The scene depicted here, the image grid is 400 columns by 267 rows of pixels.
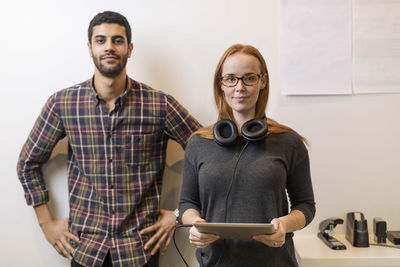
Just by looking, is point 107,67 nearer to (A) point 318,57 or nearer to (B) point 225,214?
(B) point 225,214

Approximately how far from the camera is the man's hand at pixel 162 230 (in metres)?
1.81

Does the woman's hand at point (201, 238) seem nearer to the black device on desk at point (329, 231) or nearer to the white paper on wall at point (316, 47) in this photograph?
the black device on desk at point (329, 231)

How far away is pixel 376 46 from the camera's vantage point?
1.96m

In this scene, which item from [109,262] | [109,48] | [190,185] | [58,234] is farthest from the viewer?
[58,234]

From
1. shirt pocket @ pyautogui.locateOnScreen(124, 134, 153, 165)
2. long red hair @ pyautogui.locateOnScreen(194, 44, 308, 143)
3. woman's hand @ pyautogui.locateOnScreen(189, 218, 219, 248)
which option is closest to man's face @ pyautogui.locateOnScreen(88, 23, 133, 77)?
shirt pocket @ pyautogui.locateOnScreen(124, 134, 153, 165)

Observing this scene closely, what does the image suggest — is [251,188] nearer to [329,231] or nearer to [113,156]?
[113,156]

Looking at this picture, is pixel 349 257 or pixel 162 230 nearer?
pixel 349 257

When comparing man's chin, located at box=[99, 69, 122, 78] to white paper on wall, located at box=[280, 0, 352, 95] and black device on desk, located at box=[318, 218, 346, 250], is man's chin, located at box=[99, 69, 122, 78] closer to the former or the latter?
white paper on wall, located at box=[280, 0, 352, 95]

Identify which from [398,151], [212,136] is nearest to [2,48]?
[212,136]

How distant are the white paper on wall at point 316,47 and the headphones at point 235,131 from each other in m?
0.72

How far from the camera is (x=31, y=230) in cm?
207

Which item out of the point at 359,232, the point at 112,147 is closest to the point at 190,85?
the point at 112,147

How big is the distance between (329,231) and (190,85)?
1039 millimetres

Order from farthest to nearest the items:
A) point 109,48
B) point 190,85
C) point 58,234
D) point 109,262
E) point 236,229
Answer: point 190,85
point 58,234
point 109,262
point 109,48
point 236,229
